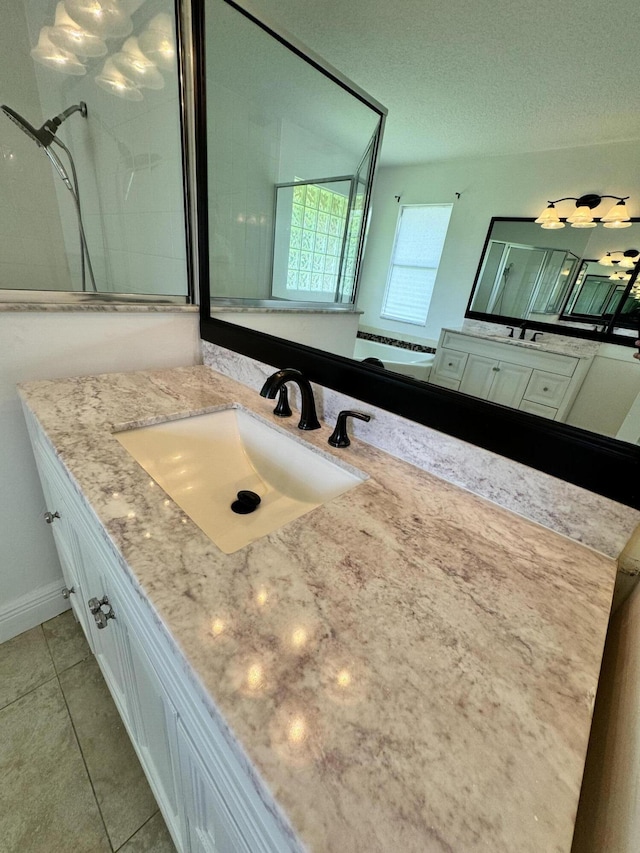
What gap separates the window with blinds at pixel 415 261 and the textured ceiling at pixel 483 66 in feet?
0.37

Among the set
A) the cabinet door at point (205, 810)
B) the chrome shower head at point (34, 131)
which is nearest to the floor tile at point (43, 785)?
the cabinet door at point (205, 810)

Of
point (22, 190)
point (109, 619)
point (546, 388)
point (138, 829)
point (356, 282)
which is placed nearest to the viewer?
point (546, 388)

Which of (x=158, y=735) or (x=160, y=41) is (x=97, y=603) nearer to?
(x=158, y=735)

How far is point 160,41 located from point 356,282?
3.53 ft

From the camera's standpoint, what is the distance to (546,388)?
63 cm

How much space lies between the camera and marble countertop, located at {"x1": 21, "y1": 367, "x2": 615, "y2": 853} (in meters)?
0.28

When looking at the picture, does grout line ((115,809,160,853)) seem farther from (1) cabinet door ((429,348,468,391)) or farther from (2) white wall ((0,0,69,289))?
(2) white wall ((0,0,69,289))

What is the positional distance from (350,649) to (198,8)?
1673 mm

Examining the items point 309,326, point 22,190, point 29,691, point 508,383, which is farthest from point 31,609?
point 508,383

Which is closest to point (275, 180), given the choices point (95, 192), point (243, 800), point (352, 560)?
point (95, 192)

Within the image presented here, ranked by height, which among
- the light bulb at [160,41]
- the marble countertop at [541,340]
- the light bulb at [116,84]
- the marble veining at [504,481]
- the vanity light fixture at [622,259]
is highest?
the light bulb at [160,41]

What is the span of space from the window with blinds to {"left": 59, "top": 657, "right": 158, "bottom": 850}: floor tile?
4.68 ft

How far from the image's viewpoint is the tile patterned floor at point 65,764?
0.82 meters

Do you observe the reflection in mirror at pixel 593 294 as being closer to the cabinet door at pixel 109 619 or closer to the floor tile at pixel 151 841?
the cabinet door at pixel 109 619
